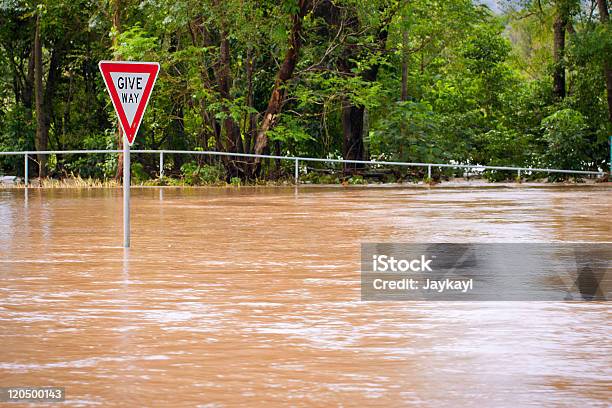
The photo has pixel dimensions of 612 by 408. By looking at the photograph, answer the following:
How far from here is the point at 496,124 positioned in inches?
2203

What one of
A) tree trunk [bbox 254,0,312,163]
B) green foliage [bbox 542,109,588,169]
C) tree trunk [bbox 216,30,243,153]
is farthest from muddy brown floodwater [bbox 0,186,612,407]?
green foliage [bbox 542,109,588,169]

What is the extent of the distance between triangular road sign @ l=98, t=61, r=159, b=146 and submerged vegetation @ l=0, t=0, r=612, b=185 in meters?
22.1

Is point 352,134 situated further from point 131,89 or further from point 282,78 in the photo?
point 131,89

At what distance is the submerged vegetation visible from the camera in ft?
135

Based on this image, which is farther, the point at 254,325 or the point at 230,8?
the point at 230,8

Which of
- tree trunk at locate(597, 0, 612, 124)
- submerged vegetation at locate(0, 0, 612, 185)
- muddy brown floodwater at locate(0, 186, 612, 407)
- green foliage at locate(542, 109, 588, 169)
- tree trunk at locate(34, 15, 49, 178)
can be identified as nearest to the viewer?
muddy brown floodwater at locate(0, 186, 612, 407)

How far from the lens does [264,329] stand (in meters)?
10.4

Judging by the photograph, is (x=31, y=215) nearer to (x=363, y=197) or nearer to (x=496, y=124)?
(x=363, y=197)

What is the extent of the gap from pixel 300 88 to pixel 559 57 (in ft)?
55.3

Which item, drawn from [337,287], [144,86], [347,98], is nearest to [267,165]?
[347,98]

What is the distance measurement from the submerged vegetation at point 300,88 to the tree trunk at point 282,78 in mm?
42

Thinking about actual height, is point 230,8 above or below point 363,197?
above

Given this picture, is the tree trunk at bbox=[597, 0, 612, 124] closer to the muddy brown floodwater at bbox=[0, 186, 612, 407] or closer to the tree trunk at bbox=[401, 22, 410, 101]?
the tree trunk at bbox=[401, 22, 410, 101]

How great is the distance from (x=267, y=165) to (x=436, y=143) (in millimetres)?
6056
